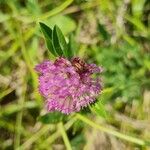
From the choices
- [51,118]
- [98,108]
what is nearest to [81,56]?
[51,118]

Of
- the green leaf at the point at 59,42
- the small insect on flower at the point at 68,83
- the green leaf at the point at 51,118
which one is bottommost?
the green leaf at the point at 51,118

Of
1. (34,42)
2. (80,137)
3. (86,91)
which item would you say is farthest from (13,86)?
(86,91)

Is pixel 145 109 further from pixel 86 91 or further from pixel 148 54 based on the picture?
pixel 86 91

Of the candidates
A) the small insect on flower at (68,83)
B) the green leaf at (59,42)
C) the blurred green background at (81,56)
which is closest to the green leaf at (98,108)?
the small insect on flower at (68,83)

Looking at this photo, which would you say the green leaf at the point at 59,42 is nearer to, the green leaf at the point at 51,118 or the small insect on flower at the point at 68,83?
the small insect on flower at the point at 68,83

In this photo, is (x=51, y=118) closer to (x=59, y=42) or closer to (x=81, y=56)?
(x=59, y=42)

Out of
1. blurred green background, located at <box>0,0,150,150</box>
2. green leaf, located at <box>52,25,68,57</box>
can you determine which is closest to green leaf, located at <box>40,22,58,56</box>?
green leaf, located at <box>52,25,68,57</box>
